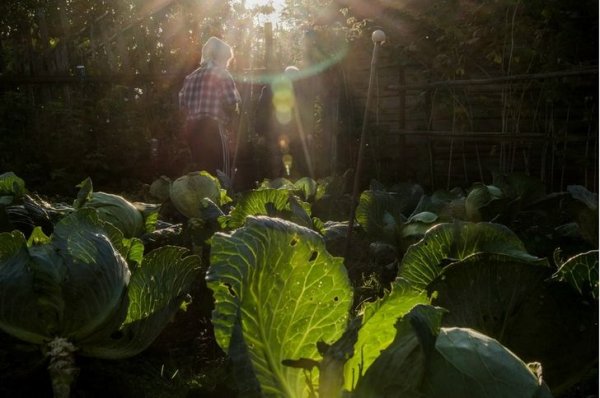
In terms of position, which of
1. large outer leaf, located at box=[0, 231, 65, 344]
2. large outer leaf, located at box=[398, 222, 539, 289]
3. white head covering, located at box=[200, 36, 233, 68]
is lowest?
large outer leaf, located at box=[0, 231, 65, 344]

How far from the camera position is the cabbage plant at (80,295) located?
173cm

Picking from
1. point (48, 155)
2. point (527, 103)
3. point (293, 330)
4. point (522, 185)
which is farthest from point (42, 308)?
point (48, 155)

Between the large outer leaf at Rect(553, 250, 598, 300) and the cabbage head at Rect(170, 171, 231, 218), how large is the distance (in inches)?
83.8

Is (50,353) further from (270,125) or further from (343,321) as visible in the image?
(270,125)

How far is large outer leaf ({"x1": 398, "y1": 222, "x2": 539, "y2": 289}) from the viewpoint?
1559mm

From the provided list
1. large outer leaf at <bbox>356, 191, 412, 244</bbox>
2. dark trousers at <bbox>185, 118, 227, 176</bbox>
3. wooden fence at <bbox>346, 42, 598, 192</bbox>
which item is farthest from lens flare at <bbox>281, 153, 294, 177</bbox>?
large outer leaf at <bbox>356, 191, 412, 244</bbox>

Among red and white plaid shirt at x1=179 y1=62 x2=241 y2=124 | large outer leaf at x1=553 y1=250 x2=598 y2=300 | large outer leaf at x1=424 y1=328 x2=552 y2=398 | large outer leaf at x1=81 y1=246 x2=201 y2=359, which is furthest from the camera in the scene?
red and white plaid shirt at x1=179 y1=62 x2=241 y2=124

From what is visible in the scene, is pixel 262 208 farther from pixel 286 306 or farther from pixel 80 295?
pixel 286 306

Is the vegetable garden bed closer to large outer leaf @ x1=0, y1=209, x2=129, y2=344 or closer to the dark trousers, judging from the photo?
large outer leaf @ x1=0, y1=209, x2=129, y2=344

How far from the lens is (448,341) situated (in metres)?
1.12

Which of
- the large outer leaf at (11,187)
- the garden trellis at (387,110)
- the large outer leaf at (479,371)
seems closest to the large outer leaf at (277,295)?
the large outer leaf at (479,371)

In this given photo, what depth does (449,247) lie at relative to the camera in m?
1.64

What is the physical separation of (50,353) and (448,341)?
3.63 ft

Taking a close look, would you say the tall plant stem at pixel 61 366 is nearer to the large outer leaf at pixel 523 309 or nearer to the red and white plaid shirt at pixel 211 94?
the large outer leaf at pixel 523 309
